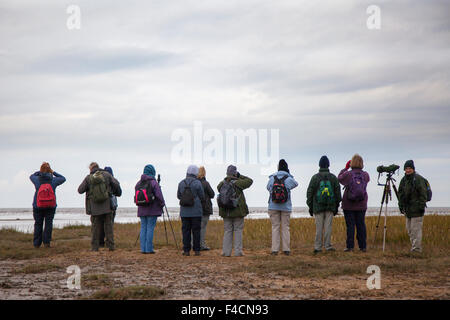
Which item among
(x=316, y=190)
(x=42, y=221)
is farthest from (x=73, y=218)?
(x=316, y=190)

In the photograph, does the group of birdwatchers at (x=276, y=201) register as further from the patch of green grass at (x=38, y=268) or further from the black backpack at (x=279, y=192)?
the patch of green grass at (x=38, y=268)

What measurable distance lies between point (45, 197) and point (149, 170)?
301 cm

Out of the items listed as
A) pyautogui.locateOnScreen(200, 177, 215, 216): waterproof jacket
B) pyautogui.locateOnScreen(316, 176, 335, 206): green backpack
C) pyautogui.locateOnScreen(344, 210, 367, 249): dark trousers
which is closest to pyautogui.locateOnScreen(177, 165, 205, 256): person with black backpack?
pyautogui.locateOnScreen(200, 177, 215, 216): waterproof jacket

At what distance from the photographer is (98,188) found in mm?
13047

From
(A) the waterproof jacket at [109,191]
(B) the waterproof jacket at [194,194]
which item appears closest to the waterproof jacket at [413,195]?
(B) the waterproof jacket at [194,194]

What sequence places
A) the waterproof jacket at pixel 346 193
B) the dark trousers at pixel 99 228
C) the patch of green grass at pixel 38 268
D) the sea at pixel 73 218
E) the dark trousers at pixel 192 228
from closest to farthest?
the patch of green grass at pixel 38 268
the waterproof jacket at pixel 346 193
the dark trousers at pixel 192 228
the dark trousers at pixel 99 228
the sea at pixel 73 218

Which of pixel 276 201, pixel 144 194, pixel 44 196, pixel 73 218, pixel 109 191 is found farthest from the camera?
pixel 73 218

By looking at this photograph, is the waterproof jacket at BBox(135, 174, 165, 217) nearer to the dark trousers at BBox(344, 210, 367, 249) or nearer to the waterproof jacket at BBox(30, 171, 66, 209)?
the waterproof jacket at BBox(30, 171, 66, 209)

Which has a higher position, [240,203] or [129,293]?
[240,203]

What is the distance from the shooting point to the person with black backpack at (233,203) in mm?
12125

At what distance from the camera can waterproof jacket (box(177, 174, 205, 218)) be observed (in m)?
12.2

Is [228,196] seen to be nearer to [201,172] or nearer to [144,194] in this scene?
[201,172]
